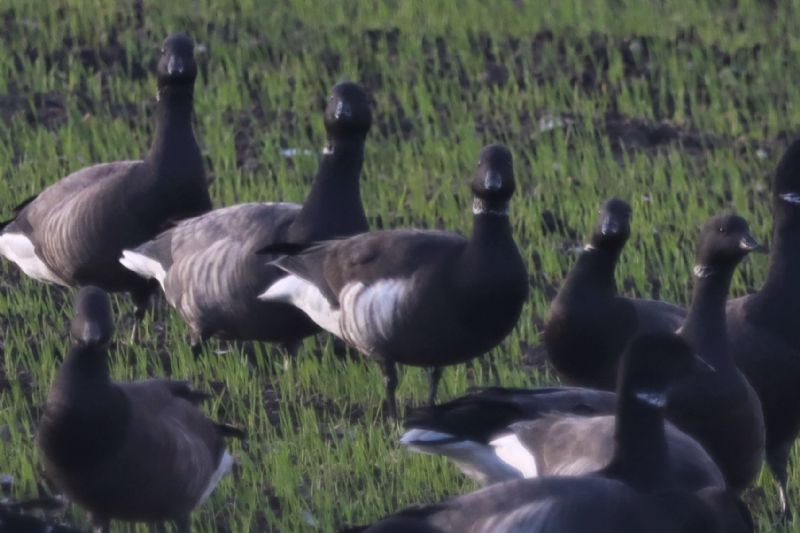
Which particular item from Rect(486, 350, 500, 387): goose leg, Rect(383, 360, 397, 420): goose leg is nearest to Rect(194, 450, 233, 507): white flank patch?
Rect(383, 360, 397, 420): goose leg

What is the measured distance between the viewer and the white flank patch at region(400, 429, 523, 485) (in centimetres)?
A: 741

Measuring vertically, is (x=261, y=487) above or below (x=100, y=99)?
below

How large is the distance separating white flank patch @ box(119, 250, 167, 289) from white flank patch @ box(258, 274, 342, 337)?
2.73 feet

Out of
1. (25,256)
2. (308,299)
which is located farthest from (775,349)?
(25,256)

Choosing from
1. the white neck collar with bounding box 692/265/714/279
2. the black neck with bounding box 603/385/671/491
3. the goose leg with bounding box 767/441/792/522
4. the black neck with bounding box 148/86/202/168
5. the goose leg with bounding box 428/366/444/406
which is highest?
the black neck with bounding box 148/86/202/168

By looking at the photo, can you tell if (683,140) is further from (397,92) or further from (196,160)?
(196,160)

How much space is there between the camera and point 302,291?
9.38 m

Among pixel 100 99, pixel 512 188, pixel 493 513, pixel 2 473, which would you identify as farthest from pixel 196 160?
pixel 493 513

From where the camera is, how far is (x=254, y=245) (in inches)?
382

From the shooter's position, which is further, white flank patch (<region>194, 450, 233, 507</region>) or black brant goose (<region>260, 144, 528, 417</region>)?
black brant goose (<region>260, 144, 528, 417</region>)

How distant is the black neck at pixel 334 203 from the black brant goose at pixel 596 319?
1534 millimetres

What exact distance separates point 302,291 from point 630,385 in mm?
2943

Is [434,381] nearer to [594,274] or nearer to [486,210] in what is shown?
[486,210]

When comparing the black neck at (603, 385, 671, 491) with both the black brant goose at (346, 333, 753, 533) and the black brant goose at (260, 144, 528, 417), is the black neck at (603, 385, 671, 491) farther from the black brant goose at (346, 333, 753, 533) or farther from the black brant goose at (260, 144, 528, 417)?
the black brant goose at (260, 144, 528, 417)
